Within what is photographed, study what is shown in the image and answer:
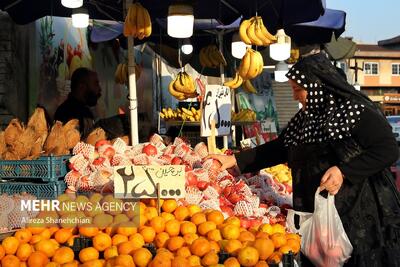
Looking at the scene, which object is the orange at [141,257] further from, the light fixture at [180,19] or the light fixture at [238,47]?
the light fixture at [238,47]

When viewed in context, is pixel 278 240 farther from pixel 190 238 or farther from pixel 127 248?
pixel 127 248

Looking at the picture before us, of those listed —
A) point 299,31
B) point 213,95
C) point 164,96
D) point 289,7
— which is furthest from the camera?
point 164,96

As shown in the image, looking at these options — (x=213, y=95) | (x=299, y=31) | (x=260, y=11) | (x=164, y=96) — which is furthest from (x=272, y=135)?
(x=213, y=95)

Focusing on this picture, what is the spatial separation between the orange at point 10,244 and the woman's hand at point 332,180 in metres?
1.69

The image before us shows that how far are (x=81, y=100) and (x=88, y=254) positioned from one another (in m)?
3.82

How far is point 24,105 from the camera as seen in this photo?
299 inches

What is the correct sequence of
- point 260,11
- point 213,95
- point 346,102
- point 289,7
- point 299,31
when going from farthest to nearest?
1. point 299,31
2. point 260,11
3. point 289,7
4. point 213,95
5. point 346,102

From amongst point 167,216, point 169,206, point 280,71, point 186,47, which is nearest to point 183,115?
point 186,47

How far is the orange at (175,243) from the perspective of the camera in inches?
123

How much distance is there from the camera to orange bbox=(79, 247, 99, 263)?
9.95ft

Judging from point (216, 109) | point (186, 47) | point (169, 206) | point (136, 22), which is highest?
point (186, 47)

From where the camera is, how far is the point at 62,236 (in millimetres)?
3281

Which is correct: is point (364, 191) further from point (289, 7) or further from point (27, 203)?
point (289, 7)

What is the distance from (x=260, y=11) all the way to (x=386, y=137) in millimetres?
4210
